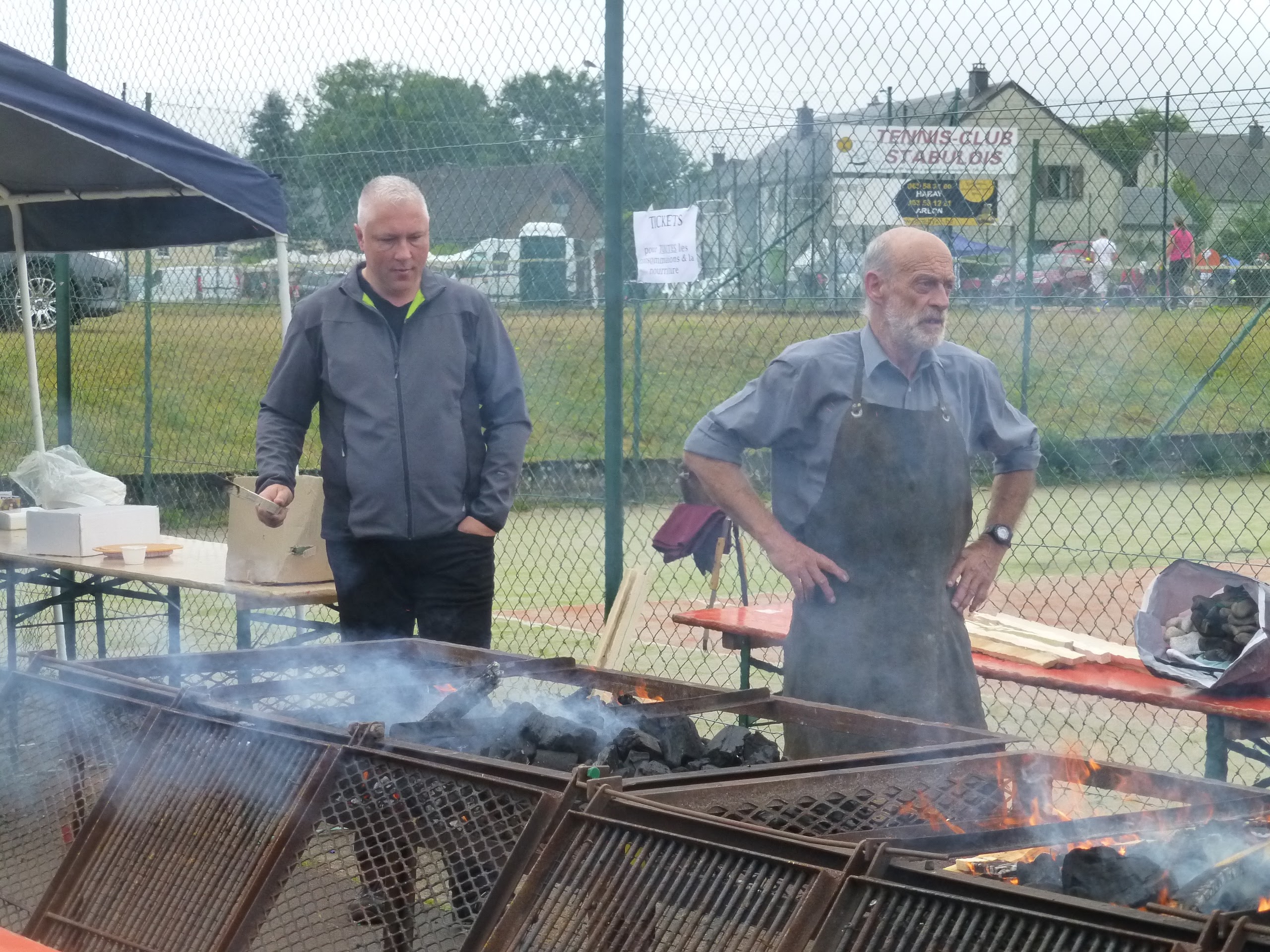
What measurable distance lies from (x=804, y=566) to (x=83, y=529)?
3880mm

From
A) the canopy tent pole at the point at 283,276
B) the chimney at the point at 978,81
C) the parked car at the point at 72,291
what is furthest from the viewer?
the parked car at the point at 72,291

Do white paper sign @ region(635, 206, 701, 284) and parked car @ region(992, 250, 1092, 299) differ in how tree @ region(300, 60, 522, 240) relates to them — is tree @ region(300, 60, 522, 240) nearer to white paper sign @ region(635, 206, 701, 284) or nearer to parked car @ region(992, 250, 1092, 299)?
white paper sign @ region(635, 206, 701, 284)

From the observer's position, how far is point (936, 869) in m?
2.03

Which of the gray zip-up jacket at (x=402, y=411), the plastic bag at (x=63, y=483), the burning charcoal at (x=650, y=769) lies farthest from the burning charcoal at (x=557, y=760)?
the plastic bag at (x=63, y=483)

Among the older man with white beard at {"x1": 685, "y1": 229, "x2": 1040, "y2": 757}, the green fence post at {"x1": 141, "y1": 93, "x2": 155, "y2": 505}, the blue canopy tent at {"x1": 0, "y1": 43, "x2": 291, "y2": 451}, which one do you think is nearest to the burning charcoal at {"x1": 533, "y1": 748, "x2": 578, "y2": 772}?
the older man with white beard at {"x1": 685, "y1": 229, "x2": 1040, "y2": 757}

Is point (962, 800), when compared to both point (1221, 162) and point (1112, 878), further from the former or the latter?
point (1221, 162)

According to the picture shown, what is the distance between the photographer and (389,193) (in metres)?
4.47

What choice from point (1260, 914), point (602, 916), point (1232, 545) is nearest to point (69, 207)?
point (602, 916)

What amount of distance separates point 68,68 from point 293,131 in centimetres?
146

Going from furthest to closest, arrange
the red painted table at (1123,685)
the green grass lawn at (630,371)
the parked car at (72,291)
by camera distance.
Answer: the parked car at (72,291) → the green grass lawn at (630,371) → the red painted table at (1123,685)

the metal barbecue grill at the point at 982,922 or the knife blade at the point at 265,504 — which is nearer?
the metal barbecue grill at the point at 982,922

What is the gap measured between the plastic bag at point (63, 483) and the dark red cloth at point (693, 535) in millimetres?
2769

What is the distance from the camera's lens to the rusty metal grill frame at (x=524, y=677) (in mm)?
2711

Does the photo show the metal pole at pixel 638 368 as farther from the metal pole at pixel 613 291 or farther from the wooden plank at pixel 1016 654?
the wooden plank at pixel 1016 654
